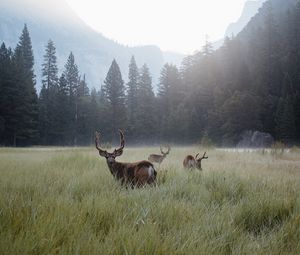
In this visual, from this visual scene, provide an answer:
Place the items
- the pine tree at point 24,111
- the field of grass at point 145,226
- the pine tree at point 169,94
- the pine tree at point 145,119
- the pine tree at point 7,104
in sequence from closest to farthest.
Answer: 1. the field of grass at point 145,226
2. the pine tree at point 7,104
3. the pine tree at point 24,111
4. the pine tree at point 145,119
5. the pine tree at point 169,94

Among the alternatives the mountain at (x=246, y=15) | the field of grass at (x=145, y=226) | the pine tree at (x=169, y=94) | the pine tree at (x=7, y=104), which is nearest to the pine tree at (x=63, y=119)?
the pine tree at (x=7, y=104)

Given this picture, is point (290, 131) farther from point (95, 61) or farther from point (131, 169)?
point (95, 61)

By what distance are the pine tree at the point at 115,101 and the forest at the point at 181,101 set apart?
14cm

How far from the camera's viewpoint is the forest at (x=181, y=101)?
3812cm

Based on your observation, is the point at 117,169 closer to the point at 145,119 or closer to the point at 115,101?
the point at 145,119

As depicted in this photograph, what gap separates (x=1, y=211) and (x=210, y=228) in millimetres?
2112

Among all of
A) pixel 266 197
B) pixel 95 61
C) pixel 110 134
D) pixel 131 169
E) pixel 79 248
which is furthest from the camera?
pixel 95 61

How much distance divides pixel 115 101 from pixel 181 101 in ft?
31.9

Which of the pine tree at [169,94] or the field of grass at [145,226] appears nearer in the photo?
the field of grass at [145,226]

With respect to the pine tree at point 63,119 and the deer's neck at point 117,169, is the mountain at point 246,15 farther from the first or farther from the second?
the deer's neck at point 117,169

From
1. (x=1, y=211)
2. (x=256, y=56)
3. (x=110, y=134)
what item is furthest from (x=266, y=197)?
(x=256, y=56)

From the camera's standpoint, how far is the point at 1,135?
3697cm

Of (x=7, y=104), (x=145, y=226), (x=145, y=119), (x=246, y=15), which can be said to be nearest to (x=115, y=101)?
(x=145, y=119)

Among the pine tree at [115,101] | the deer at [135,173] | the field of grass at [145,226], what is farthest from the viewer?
the pine tree at [115,101]
